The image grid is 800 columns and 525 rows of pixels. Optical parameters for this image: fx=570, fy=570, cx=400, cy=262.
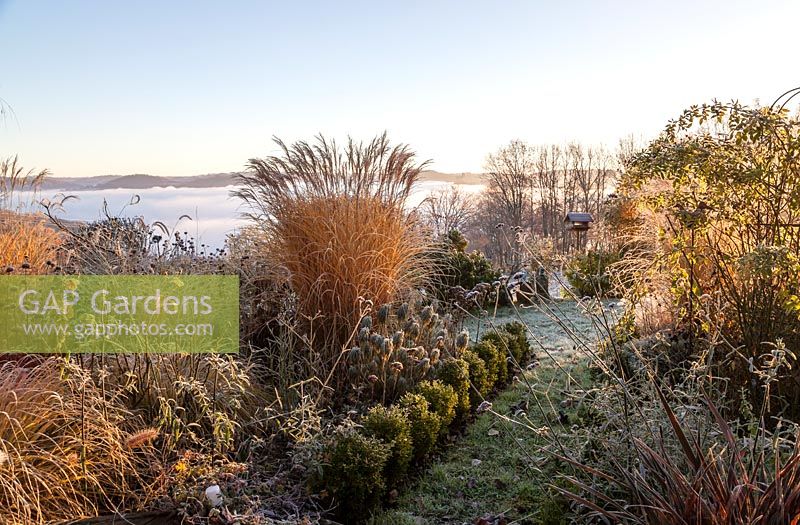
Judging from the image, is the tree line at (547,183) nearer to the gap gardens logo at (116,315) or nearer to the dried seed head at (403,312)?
the dried seed head at (403,312)

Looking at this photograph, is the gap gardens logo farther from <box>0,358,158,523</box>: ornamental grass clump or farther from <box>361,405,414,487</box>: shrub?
<box>361,405,414,487</box>: shrub

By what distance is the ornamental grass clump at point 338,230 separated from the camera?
4.25 metres

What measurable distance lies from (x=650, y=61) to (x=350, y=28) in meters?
3.15

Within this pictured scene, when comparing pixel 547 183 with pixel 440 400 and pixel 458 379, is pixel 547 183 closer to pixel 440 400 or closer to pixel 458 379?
pixel 458 379

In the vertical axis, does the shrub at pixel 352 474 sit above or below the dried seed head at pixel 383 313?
below

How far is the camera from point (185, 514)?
2.18 m

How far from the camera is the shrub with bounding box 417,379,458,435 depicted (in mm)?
3506

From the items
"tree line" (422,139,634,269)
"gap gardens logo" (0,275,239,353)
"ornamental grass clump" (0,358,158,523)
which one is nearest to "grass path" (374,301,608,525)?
"ornamental grass clump" (0,358,158,523)

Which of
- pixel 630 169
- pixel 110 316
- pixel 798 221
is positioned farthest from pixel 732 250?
pixel 110 316

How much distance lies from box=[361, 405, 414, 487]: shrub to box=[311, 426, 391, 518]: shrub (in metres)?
0.18

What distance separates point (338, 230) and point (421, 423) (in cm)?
171

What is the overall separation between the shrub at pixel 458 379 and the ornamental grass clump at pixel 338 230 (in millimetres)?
753

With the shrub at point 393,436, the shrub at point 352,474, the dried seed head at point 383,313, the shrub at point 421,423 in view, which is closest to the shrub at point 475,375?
the dried seed head at point 383,313

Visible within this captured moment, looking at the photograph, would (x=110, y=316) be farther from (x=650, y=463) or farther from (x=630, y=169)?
(x=630, y=169)
